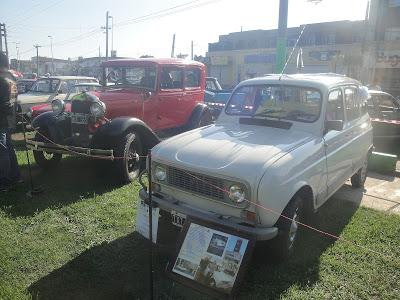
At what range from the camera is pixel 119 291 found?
3.30 meters

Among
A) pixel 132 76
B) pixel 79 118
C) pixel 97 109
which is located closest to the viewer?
pixel 97 109

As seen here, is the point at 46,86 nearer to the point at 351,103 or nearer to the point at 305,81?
the point at 305,81

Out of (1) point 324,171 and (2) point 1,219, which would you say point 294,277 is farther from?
(2) point 1,219

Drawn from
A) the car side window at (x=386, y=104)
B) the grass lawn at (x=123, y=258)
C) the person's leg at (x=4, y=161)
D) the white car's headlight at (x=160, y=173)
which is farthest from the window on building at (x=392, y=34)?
the white car's headlight at (x=160, y=173)

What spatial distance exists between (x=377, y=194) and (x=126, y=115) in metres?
4.58

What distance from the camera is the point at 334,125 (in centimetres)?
414

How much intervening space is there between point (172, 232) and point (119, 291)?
85 centimetres

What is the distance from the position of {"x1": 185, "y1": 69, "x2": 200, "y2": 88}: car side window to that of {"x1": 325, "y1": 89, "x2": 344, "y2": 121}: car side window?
13.3ft

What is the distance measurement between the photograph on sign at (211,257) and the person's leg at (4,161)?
3778 millimetres

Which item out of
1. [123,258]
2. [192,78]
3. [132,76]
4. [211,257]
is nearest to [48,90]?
[132,76]

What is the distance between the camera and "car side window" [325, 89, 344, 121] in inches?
175

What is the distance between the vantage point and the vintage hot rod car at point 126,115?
5793 mm

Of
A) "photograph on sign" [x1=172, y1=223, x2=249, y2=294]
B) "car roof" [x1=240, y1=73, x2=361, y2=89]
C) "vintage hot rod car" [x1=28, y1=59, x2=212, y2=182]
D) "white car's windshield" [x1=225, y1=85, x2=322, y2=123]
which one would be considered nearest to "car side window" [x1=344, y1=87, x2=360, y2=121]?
"car roof" [x1=240, y1=73, x2=361, y2=89]

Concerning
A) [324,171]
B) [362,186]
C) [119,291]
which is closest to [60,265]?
[119,291]
